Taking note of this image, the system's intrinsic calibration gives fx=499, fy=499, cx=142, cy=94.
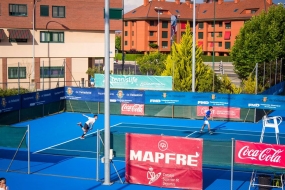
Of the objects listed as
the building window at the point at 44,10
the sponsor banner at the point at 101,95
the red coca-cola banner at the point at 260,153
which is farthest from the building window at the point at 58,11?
the red coca-cola banner at the point at 260,153

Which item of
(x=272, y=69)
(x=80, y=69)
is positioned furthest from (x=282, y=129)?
(x=80, y=69)

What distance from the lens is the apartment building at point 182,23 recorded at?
93188mm

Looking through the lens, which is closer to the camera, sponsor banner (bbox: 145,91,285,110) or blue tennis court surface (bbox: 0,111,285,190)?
blue tennis court surface (bbox: 0,111,285,190)

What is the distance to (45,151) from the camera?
81.8 feet

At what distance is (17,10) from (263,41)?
26.9 m

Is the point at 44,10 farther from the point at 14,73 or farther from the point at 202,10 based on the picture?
the point at 202,10

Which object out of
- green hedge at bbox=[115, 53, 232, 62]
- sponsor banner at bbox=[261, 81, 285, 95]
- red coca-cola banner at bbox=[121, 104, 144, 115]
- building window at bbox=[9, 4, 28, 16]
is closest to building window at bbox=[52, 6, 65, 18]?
building window at bbox=[9, 4, 28, 16]

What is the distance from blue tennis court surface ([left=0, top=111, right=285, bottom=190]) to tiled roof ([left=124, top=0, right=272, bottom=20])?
54352mm

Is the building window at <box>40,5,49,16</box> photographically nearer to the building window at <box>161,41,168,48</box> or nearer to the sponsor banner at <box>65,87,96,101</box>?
the sponsor banner at <box>65,87,96,101</box>

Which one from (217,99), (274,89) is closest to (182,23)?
(274,89)

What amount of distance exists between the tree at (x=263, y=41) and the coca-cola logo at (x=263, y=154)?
118ft

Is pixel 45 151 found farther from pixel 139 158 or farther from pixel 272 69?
pixel 272 69

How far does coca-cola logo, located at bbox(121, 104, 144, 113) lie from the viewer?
37.7 meters

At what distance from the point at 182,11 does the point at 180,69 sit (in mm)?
60263
